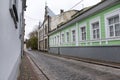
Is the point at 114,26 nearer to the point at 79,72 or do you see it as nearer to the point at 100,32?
the point at 100,32

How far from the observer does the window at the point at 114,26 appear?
1242 centimetres

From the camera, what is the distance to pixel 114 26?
12.7 metres

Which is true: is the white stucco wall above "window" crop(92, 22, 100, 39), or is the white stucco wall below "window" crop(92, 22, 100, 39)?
below

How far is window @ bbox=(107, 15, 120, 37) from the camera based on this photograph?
1242 cm

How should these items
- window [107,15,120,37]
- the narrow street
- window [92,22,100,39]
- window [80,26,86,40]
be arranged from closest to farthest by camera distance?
the narrow street < window [107,15,120,37] < window [92,22,100,39] < window [80,26,86,40]

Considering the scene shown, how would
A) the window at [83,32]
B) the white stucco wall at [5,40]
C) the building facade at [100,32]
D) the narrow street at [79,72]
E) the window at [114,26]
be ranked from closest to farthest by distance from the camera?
the white stucco wall at [5,40] → the narrow street at [79,72] → the building facade at [100,32] → the window at [114,26] → the window at [83,32]

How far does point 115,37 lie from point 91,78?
6.33m

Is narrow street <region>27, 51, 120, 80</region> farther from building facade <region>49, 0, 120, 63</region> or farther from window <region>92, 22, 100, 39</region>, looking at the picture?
window <region>92, 22, 100, 39</region>

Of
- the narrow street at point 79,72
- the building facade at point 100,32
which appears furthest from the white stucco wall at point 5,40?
the building facade at point 100,32

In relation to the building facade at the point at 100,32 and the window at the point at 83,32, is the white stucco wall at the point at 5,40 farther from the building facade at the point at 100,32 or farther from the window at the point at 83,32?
the window at the point at 83,32

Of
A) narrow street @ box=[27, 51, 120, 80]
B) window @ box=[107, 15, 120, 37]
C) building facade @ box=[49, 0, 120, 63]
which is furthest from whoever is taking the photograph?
window @ box=[107, 15, 120, 37]

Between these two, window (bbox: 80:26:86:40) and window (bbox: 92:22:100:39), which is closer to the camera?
window (bbox: 92:22:100:39)

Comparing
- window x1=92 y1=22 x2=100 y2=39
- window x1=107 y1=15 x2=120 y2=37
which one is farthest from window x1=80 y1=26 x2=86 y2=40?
window x1=107 y1=15 x2=120 y2=37

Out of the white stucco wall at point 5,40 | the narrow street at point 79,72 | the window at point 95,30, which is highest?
the window at point 95,30
